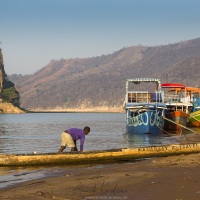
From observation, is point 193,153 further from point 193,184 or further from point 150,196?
point 150,196

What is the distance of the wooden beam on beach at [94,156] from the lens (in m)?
14.8

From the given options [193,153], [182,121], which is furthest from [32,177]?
[182,121]

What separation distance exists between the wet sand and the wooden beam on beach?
226 centimetres

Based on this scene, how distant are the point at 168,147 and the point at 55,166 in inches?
196

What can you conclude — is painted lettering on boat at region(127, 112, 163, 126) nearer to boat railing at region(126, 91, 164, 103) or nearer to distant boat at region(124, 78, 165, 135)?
distant boat at region(124, 78, 165, 135)

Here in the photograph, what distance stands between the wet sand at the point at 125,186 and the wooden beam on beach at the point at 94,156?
2.26 metres

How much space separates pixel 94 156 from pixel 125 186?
233 inches

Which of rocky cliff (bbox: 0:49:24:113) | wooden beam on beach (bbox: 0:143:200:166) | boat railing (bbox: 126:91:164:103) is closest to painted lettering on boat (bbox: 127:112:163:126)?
boat railing (bbox: 126:91:164:103)

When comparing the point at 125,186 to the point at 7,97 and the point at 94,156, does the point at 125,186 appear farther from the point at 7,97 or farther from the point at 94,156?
the point at 7,97

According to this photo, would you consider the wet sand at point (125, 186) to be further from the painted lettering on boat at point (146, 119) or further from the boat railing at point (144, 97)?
the boat railing at point (144, 97)

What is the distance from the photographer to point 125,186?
9977 mm

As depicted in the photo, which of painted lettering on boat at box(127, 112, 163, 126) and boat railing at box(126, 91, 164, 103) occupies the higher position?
boat railing at box(126, 91, 164, 103)

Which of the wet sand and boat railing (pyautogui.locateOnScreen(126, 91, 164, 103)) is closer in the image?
the wet sand

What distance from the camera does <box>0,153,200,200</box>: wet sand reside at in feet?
29.2
